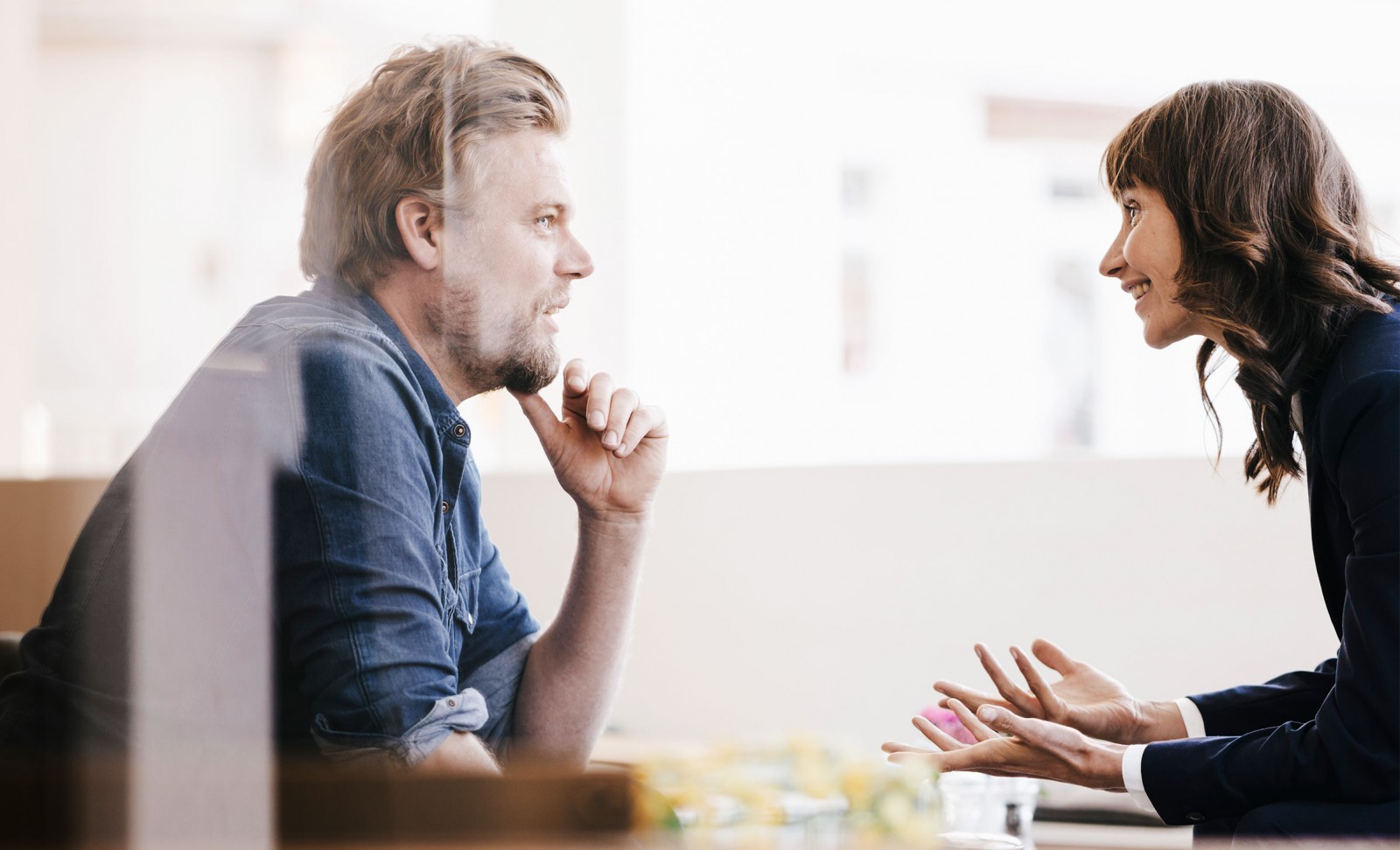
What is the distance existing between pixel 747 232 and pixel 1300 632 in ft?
2.57

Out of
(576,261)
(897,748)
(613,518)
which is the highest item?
(576,261)

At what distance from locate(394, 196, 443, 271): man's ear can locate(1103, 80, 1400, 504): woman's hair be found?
646 mm

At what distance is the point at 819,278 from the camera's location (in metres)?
1.46

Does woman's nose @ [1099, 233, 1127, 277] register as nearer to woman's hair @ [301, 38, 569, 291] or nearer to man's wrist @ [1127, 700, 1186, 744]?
man's wrist @ [1127, 700, 1186, 744]

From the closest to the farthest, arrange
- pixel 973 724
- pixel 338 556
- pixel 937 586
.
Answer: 1. pixel 338 556
2. pixel 973 724
3. pixel 937 586

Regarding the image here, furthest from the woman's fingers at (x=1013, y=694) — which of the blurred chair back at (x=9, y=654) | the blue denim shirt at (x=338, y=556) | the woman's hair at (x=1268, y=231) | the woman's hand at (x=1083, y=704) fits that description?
the blurred chair back at (x=9, y=654)

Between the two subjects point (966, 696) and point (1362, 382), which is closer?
point (1362, 382)

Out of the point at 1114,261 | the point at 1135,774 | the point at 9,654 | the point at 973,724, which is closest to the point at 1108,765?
the point at 1135,774

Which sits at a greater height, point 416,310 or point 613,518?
point 416,310

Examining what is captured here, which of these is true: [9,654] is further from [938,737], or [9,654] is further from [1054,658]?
[1054,658]

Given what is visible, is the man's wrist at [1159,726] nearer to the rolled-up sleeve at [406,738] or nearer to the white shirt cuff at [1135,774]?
the white shirt cuff at [1135,774]

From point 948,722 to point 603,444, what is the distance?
463mm

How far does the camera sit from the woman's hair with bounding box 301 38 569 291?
3.02 ft

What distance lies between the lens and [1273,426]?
1023mm
